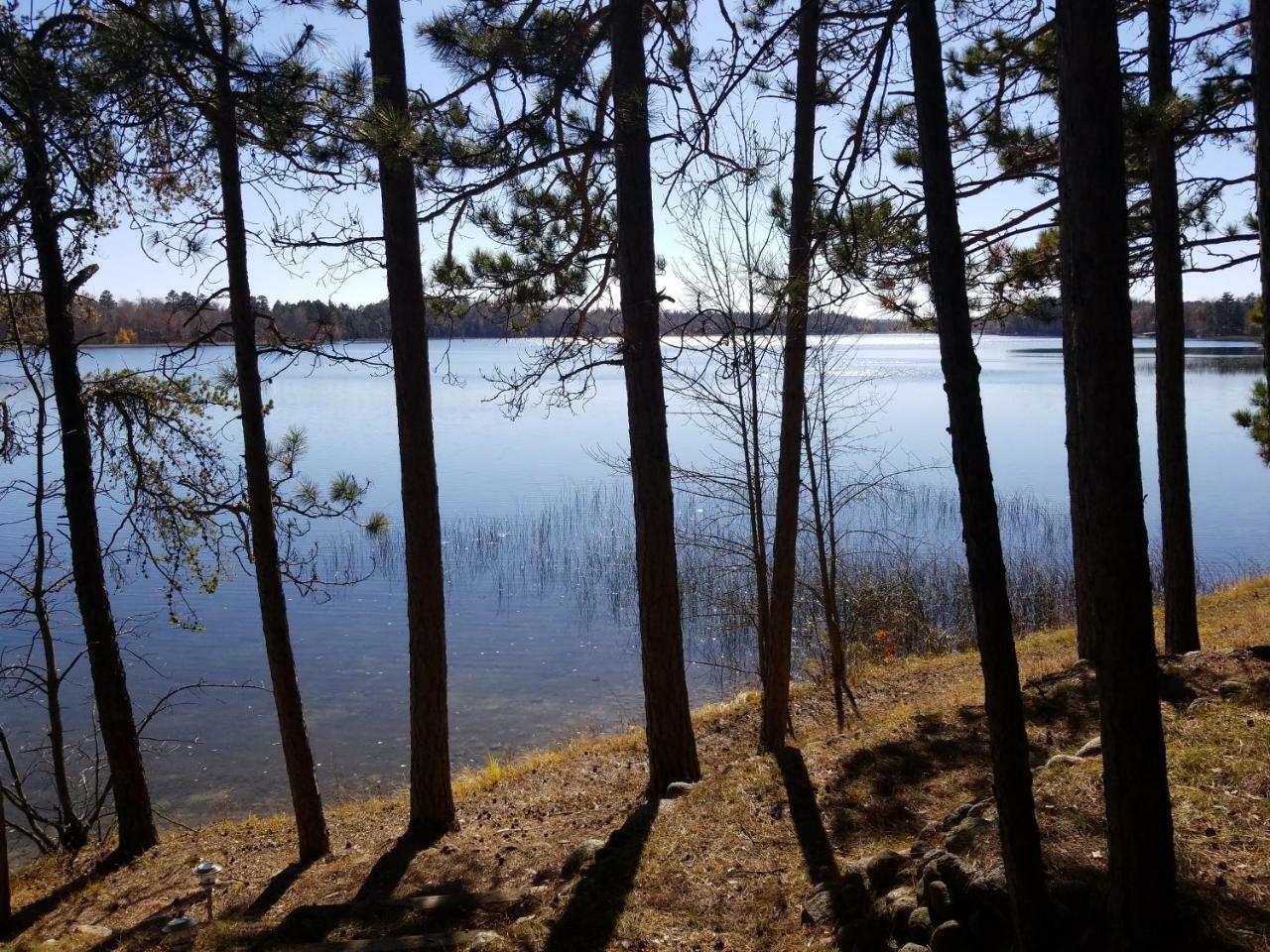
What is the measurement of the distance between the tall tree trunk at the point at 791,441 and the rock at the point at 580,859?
93.9 inches

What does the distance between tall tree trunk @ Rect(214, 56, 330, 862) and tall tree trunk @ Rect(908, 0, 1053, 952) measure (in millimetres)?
5053

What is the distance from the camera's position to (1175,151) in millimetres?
7742

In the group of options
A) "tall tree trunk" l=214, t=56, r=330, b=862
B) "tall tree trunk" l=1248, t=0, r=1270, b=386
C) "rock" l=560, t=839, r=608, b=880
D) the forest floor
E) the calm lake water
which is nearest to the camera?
the forest floor

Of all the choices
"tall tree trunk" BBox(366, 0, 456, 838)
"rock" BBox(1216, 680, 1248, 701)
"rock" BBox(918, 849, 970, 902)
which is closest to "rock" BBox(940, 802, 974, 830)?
"rock" BBox(918, 849, 970, 902)

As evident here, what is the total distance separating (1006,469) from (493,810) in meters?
19.9

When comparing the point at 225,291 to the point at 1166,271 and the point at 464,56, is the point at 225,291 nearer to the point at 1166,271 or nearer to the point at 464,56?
the point at 464,56

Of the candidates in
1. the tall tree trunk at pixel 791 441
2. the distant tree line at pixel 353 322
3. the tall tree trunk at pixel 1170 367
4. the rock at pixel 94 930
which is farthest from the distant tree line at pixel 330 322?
the rock at pixel 94 930

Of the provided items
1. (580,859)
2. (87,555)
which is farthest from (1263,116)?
(87,555)

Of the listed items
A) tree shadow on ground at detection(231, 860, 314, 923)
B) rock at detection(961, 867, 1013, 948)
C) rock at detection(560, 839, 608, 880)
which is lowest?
tree shadow on ground at detection(231, 860, 314, 923)

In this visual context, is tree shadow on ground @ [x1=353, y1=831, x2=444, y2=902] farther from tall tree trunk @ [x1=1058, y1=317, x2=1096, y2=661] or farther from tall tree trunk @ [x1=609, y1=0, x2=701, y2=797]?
tall tree trunk @ [x1=1058, y1=317, x2=1096, y2=661]

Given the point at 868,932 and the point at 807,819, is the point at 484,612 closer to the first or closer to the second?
the point at 807,819

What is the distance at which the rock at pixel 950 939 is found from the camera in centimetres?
344

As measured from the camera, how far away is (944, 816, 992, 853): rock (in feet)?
12.9

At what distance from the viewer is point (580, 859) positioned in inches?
221
